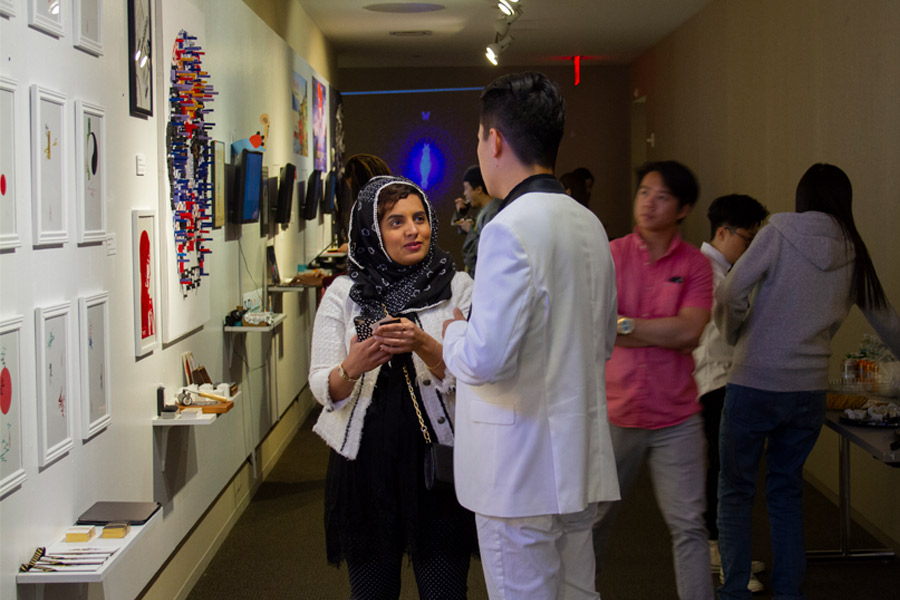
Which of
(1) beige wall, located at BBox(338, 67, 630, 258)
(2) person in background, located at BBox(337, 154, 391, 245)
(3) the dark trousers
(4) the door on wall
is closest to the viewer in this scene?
(3) the dark trousers

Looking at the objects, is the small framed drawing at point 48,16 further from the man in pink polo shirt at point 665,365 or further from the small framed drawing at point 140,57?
Answer: the man in pink polo shirt at point 665,365

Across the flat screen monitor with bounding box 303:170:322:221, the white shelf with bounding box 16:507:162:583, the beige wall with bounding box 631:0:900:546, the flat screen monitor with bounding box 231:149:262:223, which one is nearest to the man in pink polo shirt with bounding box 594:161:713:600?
the white shelf with bounding box 16:507:162:583

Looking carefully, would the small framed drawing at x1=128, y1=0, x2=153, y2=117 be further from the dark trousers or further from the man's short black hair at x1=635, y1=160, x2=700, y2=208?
the dark trousers

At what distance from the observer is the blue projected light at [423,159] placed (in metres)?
13.1

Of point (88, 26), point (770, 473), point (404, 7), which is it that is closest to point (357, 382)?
point (88, 26)

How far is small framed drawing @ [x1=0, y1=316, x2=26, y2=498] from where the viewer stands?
2.08m

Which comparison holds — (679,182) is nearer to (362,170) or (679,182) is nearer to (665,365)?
(665,365)

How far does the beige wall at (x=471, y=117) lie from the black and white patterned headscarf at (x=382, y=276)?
1060 cm

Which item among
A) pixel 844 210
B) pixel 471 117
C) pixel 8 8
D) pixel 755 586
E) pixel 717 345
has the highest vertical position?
pixel 471 117

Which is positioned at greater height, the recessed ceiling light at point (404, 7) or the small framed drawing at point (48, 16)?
the recessed ceiling light at point (404, 7)

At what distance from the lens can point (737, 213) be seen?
3795 millimetres

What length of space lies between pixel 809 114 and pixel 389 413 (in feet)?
13.4

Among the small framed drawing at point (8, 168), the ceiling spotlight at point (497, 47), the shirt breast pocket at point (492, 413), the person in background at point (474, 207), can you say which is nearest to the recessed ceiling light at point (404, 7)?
the ceiling spotlight at point (497, 47)

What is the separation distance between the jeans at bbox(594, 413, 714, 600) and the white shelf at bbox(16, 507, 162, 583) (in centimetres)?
140
